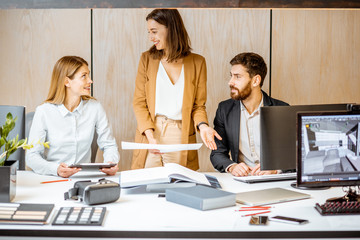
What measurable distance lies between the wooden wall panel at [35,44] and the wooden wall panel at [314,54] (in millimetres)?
1792

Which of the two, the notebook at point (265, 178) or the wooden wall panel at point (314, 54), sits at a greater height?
the wooden wall panel at point (314, 54)

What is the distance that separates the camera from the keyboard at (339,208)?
73.8 inches

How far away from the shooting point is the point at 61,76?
3.15 meters

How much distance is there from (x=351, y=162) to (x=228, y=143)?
1266mm

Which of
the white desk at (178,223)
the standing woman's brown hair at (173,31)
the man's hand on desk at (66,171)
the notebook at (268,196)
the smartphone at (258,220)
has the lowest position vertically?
the white desk at (178,223)

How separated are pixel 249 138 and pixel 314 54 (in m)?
1.50

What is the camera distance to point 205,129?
3072mm

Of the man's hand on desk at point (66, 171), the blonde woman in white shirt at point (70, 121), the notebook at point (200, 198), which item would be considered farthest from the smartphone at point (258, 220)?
the blonde woman in white shirt at point (70, 121)

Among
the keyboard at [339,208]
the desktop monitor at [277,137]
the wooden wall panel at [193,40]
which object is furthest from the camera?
the wooden wall panel at [193,40]

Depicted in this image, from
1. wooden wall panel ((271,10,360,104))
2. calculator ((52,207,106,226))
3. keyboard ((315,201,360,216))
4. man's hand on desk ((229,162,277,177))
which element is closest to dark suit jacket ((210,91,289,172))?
man's hand on desk ((229,162,277,177))

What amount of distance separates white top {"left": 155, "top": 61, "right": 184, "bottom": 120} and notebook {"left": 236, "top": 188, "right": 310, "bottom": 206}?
1.24 metres

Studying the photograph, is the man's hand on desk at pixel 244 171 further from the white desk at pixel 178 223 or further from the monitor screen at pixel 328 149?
the monitor screen at pixel 328 149

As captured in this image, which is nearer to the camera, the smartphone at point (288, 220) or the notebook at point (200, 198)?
the smartphone at point (288, 220)

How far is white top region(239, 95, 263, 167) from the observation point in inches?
125
